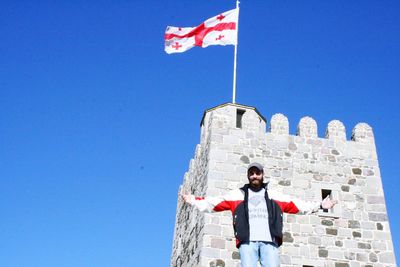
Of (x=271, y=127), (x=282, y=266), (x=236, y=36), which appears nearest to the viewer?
(x=282, y=266)

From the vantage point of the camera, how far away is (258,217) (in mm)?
5547

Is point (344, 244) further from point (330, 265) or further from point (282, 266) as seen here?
point (282, 266)

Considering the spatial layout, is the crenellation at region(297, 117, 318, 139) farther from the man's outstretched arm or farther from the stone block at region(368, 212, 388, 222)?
the man's outstretched arm

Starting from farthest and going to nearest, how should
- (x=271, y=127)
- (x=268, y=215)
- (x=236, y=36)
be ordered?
1. (x=236, y=36)
2. (x=271, y=127)
3. (x=268, y=215)

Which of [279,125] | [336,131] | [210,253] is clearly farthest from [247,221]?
[336,131]

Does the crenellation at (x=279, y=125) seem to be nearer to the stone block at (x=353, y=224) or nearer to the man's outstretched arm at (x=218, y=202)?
the stone block at (x=353, y=224)

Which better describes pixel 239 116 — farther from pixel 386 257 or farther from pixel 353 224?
pixel 386 257

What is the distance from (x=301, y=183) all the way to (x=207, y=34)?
565 centimetres

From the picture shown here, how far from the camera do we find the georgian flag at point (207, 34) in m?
14.4

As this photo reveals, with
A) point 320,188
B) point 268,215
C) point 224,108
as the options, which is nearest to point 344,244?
point 320,188

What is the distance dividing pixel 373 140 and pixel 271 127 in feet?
9.74

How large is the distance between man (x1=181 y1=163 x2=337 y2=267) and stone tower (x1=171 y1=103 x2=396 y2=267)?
189 inches

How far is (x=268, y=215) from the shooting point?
5.54m

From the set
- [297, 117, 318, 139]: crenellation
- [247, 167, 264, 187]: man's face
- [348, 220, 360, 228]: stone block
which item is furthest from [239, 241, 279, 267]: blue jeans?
[297, 117, 318, 139]: crenellation
